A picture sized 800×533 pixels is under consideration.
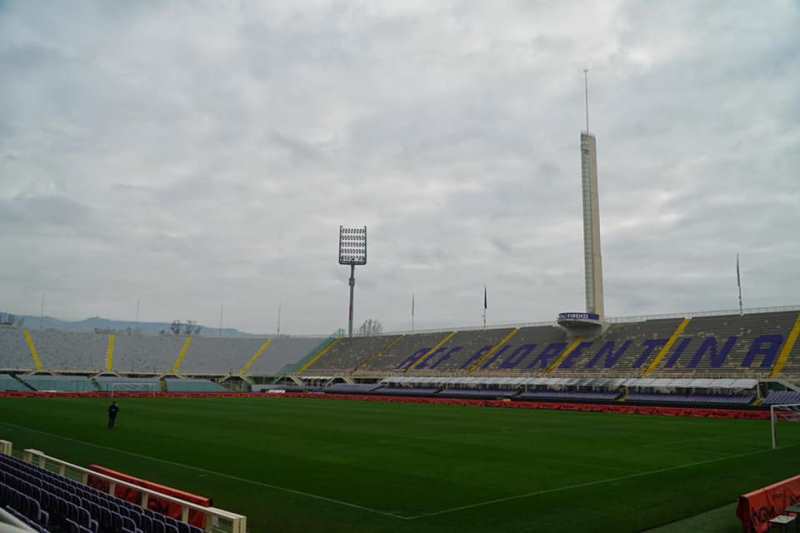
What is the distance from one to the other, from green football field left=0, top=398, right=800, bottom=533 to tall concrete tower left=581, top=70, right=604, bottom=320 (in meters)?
31.4

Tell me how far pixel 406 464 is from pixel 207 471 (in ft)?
21.8

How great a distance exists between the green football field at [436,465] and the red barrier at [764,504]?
93 cm

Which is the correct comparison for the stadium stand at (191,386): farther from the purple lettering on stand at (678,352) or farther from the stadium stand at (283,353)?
the purple lettering on stand at (678,352)

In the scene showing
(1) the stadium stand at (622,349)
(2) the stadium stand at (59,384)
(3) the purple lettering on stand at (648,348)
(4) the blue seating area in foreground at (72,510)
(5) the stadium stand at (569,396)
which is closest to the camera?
(4) the blue seating area in foreground at (72,510)

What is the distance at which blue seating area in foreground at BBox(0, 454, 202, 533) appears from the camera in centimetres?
1023

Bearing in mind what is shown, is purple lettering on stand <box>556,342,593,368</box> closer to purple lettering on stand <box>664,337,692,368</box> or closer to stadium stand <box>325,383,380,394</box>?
purple lettering on stand <box>664,337,692,368</box>

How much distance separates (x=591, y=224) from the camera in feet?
229

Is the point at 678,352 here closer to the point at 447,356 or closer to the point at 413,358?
the point at 447,356

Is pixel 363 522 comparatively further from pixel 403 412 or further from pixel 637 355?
pixel 637 355

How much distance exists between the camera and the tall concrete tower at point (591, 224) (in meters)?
69.9

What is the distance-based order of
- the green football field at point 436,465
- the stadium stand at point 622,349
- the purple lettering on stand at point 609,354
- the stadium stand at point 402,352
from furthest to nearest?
the stadium stand at point 402,352 < the purple lettering on stand at point 609,354 < the stadium stand at point 622,349 < the green football field at point 436,465

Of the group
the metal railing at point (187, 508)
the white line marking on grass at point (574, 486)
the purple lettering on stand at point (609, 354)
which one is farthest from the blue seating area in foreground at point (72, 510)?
the purple lettering on stand at point (609, 354)

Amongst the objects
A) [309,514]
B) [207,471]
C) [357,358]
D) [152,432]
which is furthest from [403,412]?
[357,358]

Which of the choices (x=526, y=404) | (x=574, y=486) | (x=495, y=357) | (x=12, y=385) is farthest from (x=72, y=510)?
(x=12, y=385)
